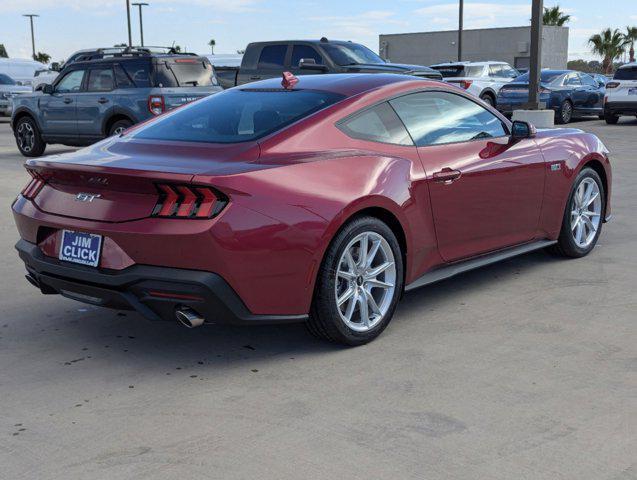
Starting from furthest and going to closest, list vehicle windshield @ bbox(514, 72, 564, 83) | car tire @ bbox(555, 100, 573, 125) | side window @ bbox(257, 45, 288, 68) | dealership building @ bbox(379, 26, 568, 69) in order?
dealership building @ bbox(379, 26, 568, 69) < vehicle windshield @ bbox(514, 72, 564, 83) < car tire @ bbox(555, 100, 573, 125) < side window @ bbox(257, 45, 288, 68)

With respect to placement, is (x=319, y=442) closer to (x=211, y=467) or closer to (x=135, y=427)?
(x=211, y=467)

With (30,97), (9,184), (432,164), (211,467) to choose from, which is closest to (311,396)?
(211,467)

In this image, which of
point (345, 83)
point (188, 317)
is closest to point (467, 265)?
point (345, 83)

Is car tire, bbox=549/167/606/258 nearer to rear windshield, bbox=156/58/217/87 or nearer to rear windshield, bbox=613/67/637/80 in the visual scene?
rear windshield, bbox=156/58/217/87

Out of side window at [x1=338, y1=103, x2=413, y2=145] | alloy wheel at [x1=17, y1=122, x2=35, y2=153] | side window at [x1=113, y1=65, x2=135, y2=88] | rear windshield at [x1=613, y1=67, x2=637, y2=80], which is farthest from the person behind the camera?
rear windshield at [x1=613, y1=67, x2=637, y2=80]

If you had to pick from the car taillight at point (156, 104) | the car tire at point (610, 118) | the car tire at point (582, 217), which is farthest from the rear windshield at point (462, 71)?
the car tire at point (582, 217)

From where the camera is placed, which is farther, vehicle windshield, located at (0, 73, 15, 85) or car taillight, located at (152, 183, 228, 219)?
vehicle windshield, located at (0, 73, 15, 85)

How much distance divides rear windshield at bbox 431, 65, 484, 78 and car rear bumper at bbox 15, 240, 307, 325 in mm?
20749

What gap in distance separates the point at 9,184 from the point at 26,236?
7418 mm

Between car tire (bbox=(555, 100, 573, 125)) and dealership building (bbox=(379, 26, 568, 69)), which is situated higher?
dealership building (bbox=(379, 26, 568, 69))

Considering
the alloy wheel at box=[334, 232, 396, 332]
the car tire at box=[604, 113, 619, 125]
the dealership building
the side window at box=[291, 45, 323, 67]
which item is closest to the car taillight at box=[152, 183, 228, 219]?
the alloy wheel at box=[334, 232, 396, 332]

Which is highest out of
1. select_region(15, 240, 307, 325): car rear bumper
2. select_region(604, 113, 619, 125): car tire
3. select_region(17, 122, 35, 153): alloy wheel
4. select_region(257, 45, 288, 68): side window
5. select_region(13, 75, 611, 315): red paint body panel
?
select_region(257, 45, 288, 68): side window

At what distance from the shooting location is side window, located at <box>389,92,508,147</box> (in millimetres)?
5070

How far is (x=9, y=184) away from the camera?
1149 cm
